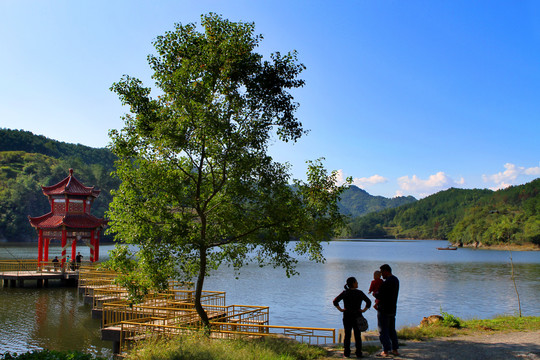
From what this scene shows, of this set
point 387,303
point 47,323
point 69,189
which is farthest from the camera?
point 69,189

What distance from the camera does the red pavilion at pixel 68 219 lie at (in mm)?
42531

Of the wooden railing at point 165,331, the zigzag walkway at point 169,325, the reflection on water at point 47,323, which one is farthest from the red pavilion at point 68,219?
the wooden railing at point 165,331

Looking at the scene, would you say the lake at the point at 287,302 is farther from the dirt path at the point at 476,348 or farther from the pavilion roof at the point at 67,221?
the dirt path at the point at 476,348

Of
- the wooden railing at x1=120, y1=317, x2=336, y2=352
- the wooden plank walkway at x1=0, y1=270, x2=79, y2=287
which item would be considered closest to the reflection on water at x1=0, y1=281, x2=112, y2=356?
the wooden plank walkway at x1=0, y1=270, x2=79, y2=287

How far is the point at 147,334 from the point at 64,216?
103 ft

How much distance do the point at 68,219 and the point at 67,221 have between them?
44 centimetres

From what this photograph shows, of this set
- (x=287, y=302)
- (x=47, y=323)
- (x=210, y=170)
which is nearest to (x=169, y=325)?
(x=210, y=170)

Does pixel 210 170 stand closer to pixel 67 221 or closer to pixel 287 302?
pixel 287 302

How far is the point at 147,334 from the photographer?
51.8ft

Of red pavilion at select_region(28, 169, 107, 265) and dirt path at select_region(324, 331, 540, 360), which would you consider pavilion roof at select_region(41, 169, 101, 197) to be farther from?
dirt path at select_region(324, 331, 540, 360)

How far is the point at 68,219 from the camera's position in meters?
43.0

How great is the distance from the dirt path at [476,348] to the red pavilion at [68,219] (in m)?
37.3

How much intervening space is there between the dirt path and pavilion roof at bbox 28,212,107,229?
121 ft

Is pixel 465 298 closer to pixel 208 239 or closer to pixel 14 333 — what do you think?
pixel 208 239
